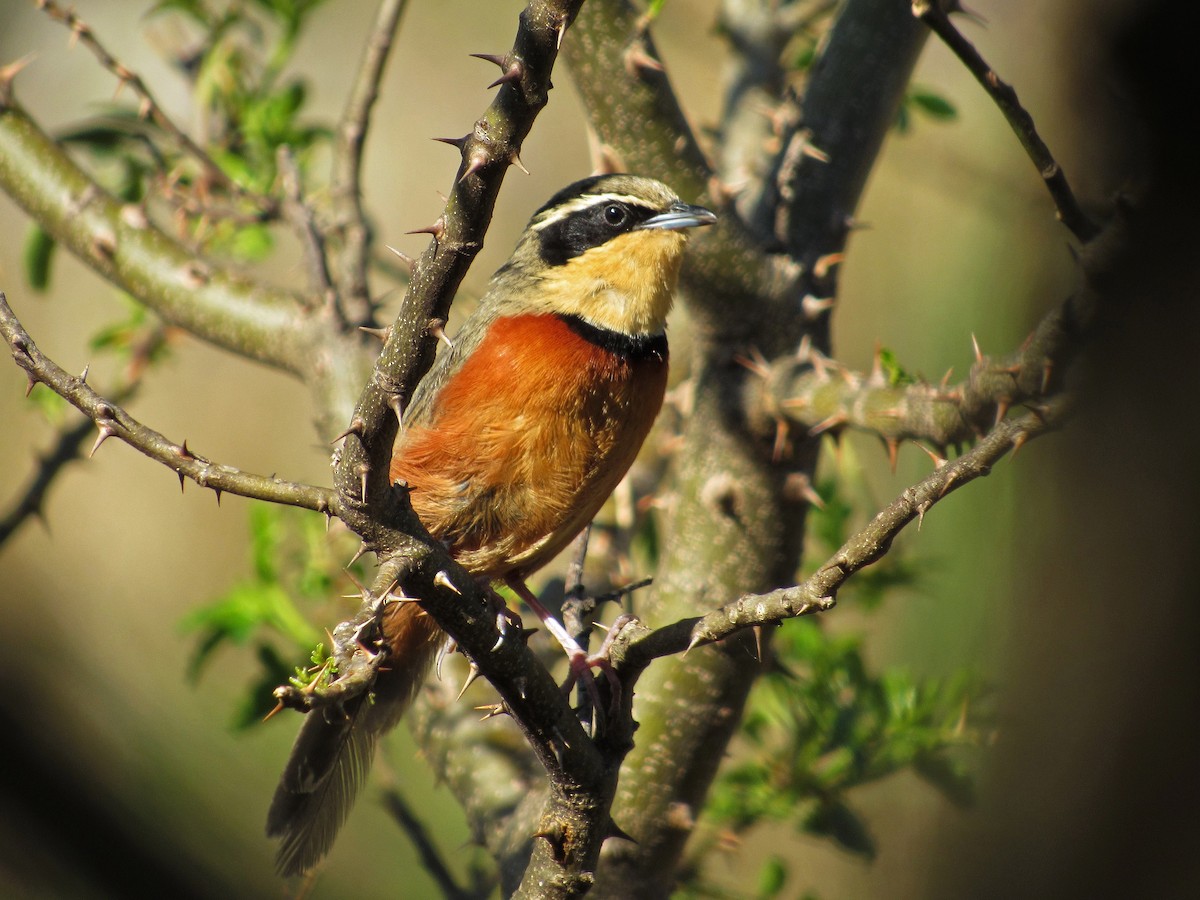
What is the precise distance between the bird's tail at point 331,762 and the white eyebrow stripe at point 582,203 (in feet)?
6.02

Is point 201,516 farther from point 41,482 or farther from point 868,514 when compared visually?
point 868,514

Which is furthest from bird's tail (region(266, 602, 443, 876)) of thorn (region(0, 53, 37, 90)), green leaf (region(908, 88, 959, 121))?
green leaf (region(908, 88, 959, 121))

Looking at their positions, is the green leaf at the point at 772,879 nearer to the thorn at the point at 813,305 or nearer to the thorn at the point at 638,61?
the thorn at the point at 813,305

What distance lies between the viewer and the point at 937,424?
404 cm

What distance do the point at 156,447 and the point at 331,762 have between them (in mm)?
2721

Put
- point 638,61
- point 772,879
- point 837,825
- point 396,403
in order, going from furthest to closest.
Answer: point 837,825, point 772,879, point 638,61, point 396,403

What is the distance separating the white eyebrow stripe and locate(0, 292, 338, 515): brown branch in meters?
2.63

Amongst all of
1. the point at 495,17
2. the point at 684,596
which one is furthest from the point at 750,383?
the point at 495,17

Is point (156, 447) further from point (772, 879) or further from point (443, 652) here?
point (772, 879)

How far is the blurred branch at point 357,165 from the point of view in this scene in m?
5.66

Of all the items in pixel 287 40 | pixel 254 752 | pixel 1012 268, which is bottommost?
pixel 254 752

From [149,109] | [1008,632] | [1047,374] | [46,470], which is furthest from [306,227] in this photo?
[1008,632]

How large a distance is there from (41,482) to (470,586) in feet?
12.7

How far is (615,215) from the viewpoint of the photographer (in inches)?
201
